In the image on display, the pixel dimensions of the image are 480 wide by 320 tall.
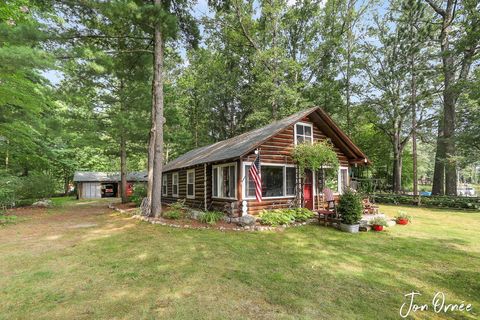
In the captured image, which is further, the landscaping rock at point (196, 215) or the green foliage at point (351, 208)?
the landscaping rock at point (196, 215)

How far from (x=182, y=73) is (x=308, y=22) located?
15276 mm

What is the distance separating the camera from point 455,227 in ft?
33.4

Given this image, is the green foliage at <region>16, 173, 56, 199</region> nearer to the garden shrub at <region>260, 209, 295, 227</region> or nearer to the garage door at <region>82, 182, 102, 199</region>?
the garage door at <region>82, 182, 102, 199</region>

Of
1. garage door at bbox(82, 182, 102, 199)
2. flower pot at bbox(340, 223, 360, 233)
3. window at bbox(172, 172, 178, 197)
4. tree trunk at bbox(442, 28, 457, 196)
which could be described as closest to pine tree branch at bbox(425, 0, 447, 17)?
tree trunk at bbox(442, 28, 457, 196)

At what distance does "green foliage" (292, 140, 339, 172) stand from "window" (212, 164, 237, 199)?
3040mm

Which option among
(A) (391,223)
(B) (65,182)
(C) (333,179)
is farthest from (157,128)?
(B) (65,182)

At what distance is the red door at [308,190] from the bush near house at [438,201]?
4199mm

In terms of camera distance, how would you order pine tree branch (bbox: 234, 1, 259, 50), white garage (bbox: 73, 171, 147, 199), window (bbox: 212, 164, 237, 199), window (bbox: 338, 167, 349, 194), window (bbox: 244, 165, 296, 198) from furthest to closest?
1. white garage (bbox: 73, 171, 147, 199)
2. pine tree branch (bbox: 234, 1, 259, 50)
3. window (bbox: 338, 167, 349, 194)
4. window (bbox: 244, 165, 296, 198)
5. window (bbox: 212, 164, 237, 199)

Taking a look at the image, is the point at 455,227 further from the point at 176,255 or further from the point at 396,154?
the point at 396,154

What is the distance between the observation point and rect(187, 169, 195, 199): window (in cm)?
1502

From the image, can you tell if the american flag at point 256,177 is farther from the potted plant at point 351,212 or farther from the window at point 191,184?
the window at point 191,184

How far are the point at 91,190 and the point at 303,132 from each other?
28.5m

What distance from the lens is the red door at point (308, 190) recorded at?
13.0 meters

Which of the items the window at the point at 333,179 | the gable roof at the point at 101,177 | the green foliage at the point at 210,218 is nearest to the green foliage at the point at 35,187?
the gable roof at the point at 101,177
